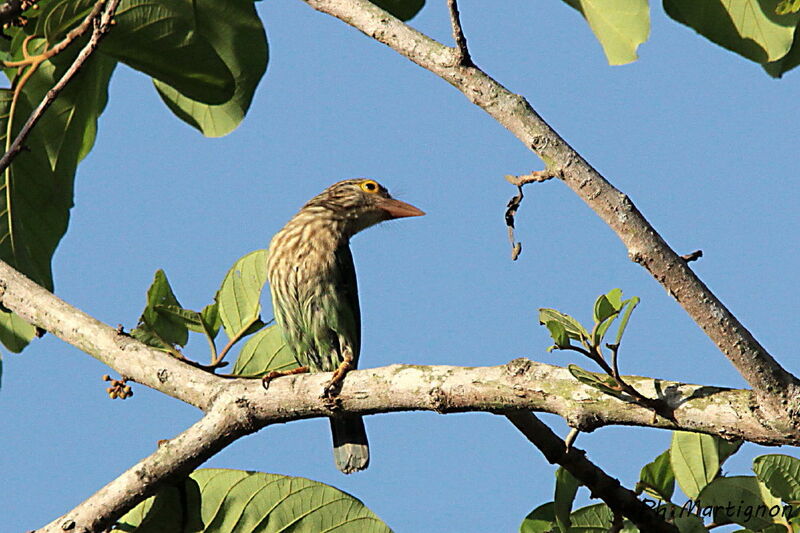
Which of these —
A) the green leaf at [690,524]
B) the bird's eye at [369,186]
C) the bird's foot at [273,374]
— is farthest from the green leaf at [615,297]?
the bird's eye at [369,186]

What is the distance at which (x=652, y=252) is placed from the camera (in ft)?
5.47

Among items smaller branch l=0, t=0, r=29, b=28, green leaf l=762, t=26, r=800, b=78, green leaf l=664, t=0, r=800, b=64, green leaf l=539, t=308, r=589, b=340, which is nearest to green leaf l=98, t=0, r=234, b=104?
smaller branch l=0, t=0, r=29, b=28

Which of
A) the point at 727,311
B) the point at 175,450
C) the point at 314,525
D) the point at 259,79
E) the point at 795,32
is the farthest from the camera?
the point at 259,79

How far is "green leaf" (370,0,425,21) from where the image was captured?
3.51 metres

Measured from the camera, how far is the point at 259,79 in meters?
3.80

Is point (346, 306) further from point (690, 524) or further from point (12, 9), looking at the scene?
point (690, 524)

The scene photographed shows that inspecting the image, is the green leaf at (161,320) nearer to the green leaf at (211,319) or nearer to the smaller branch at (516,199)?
the green leaf at (211,319)

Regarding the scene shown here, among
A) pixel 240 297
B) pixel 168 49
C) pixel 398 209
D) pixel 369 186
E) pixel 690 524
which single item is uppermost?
pixel 369 186

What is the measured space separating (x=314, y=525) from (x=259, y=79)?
1.91 m

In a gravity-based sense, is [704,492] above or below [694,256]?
below

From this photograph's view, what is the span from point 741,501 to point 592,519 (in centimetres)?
37

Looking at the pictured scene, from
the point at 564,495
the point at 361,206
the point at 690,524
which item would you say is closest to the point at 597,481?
the point at 564,495

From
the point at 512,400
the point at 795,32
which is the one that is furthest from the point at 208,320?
the point at 795,32

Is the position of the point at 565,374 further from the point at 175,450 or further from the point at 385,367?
the point at 175,450
